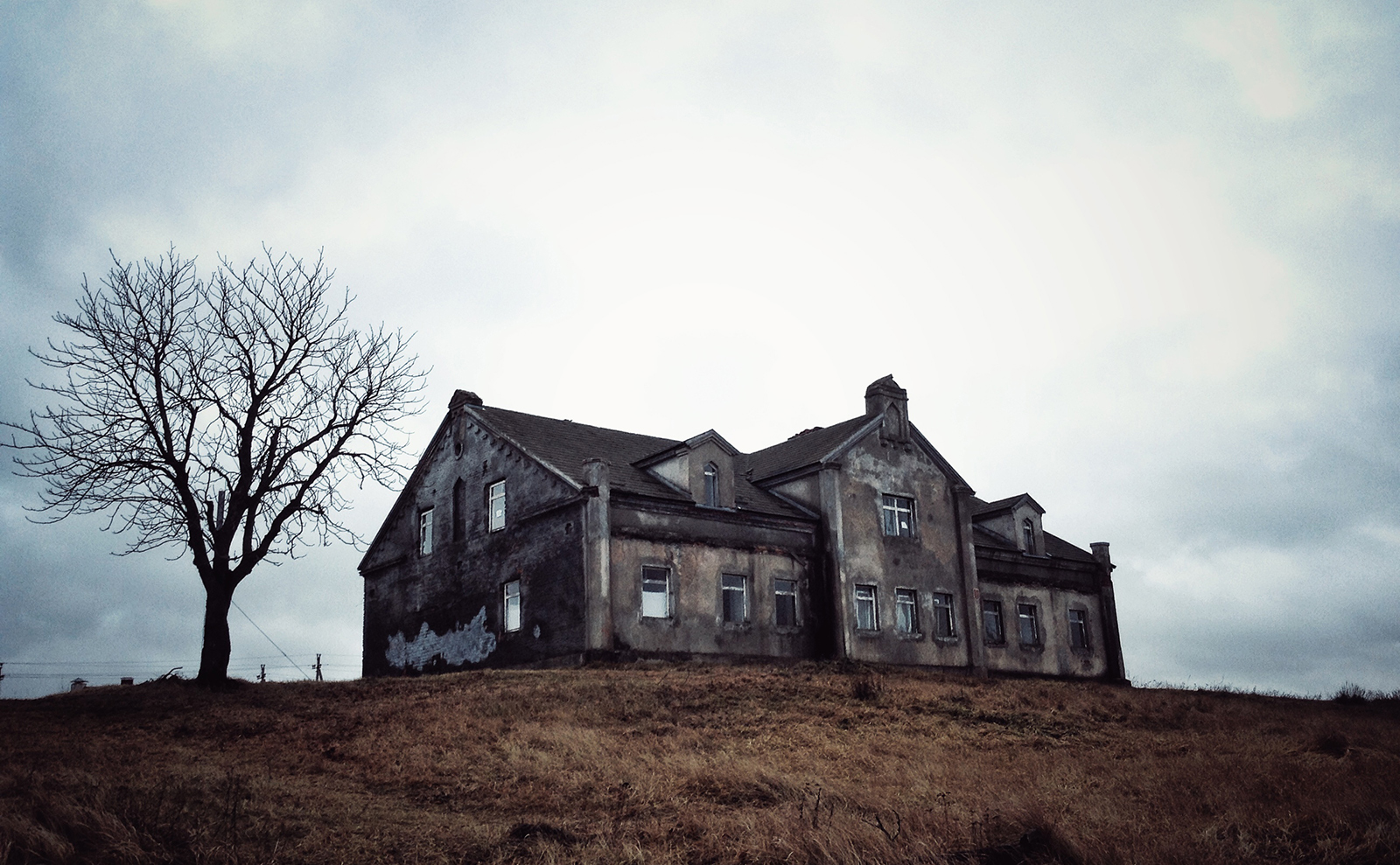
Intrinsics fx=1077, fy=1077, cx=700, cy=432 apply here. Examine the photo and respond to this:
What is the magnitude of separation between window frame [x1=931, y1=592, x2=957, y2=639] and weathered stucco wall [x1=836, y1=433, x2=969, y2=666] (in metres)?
0.09

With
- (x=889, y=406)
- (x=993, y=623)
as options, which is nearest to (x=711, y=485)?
(x=889, y=406)

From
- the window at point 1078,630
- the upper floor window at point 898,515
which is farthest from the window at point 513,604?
the window at point 1078,630

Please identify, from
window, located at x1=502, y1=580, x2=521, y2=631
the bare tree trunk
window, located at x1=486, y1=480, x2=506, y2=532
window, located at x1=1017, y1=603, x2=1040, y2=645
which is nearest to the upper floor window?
window, located at x1=1017, y1=603, x2=1040, y2=645

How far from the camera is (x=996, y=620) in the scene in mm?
38594

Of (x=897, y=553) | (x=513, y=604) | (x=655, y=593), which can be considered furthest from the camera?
(x=897, y=553)

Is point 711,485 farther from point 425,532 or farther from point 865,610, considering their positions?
point 425,532

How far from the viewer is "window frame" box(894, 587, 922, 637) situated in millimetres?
34406

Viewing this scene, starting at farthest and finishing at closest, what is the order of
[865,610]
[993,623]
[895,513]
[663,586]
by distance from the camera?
[993,623] < [895,513] < [865,610] < [663,586]

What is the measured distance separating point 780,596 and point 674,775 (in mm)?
17780

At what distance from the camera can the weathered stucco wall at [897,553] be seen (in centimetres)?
3369

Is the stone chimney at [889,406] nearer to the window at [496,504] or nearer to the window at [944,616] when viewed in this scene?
the window at [944,616]

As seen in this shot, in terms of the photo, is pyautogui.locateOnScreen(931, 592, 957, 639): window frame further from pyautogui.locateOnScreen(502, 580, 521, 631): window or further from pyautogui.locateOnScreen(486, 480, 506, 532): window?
pyautogui.locateOnScreen(486, 480, 506, 532): window

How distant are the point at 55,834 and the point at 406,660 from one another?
85.8 ft

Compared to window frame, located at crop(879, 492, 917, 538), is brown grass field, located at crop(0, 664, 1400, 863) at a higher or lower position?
lower
